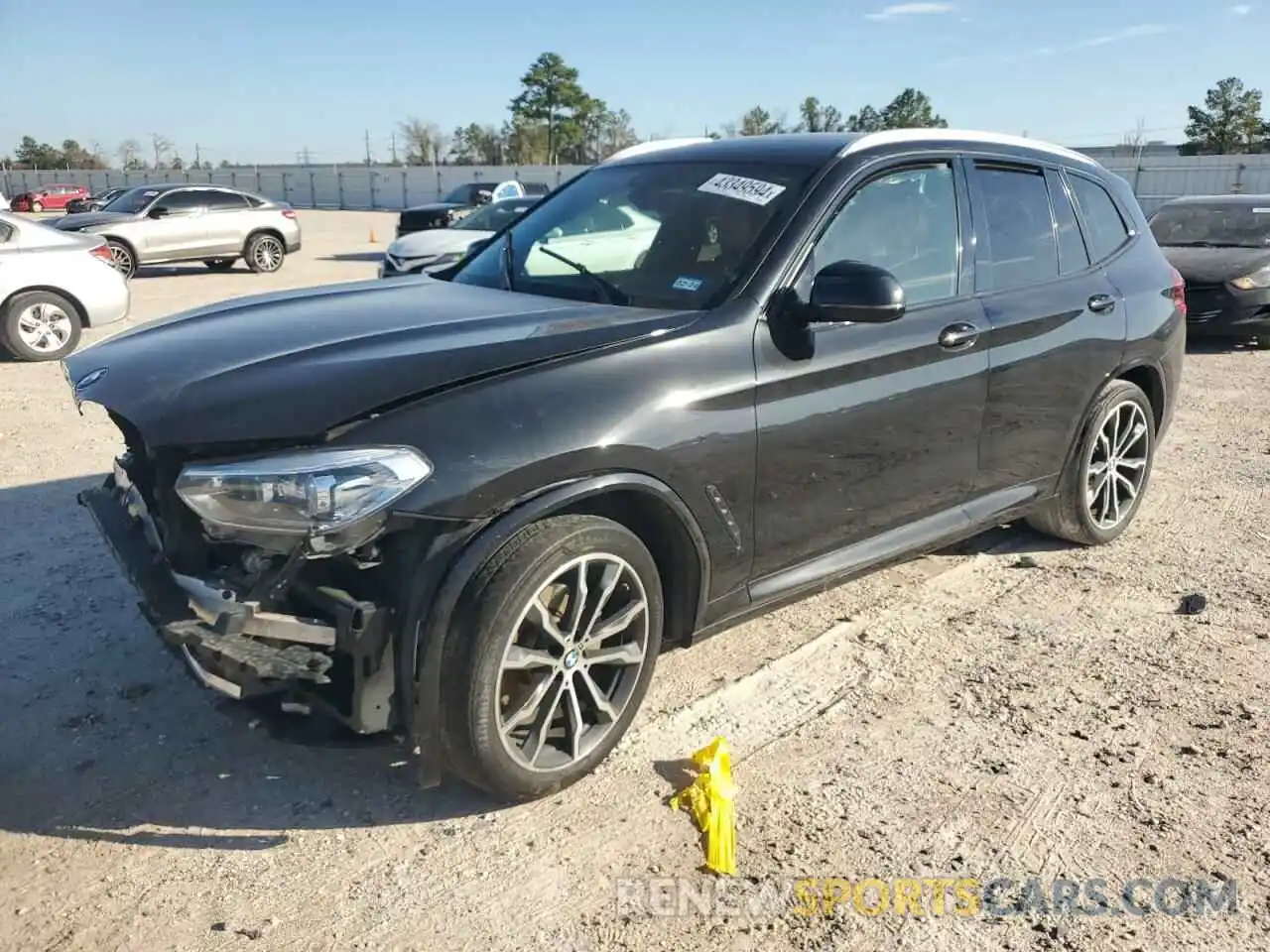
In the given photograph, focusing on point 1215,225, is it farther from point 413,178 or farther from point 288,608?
point 413,178

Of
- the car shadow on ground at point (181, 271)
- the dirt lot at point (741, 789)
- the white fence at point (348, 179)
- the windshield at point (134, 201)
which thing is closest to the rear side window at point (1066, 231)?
the dirt lot at point (741, 789)

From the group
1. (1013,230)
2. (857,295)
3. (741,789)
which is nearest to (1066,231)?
(1013,230)

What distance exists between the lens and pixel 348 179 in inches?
2159

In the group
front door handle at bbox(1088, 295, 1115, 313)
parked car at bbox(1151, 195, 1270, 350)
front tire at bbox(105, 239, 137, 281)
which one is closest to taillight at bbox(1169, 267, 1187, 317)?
front door handle at bbox(1088, 295, 1115, 313)

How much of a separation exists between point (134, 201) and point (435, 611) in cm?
1875

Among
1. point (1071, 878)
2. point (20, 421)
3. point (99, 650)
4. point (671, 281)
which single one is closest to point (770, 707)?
point (1071, 878)

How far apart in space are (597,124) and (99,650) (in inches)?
3573

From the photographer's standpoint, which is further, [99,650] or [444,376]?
[99,650]

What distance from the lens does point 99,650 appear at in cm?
390

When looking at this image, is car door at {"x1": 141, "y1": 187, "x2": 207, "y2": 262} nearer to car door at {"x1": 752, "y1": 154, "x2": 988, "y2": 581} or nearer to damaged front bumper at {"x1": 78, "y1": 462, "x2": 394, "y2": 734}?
car door at {"x1": 752, "y1": 154, "x2": 988, "y2": 581}

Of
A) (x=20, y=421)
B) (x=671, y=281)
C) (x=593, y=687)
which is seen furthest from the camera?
(x=20, y=421)

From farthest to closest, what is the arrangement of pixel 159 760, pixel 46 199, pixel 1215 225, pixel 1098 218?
pixel 46 199
pixel 1215 225
pixel 1098 218
pixel 159 760

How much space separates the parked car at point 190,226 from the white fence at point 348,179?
27.5 m

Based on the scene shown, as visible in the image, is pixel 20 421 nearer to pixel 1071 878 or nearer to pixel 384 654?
pixel 384 654
